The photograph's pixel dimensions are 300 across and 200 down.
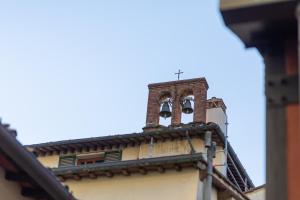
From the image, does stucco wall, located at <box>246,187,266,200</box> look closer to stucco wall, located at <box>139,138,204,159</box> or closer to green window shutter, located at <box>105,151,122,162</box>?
stucco wall, located at <box>139,138,204,159</box>

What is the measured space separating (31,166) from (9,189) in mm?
663

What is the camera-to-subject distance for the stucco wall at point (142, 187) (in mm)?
17312

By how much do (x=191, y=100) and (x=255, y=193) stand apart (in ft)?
15.4

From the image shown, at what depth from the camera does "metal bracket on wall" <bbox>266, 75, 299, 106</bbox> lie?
339cm

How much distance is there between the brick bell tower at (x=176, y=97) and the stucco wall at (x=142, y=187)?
4.50 metres

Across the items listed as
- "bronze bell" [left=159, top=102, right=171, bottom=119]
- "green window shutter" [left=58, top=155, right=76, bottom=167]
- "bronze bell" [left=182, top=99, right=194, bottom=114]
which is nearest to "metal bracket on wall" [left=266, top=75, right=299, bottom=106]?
"green window shutter" [left=58, top=155, right=76, bottom=167]

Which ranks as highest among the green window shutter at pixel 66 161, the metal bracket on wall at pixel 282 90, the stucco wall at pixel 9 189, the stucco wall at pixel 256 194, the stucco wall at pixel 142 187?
the green window shutter at pixel 66 161

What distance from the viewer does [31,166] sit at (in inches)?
337

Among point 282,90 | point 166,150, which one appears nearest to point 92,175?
point 166,150

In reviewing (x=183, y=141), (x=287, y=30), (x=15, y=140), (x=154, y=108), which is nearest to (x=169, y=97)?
(x=154, y=108)

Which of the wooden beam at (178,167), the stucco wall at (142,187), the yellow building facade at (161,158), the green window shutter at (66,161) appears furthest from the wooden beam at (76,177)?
the wooden beam at (178,167)

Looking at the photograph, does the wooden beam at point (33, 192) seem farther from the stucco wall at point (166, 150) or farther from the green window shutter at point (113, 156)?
the green window shutter at point (113, 156)

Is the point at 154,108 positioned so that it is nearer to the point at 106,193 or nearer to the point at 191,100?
the point at 191,100

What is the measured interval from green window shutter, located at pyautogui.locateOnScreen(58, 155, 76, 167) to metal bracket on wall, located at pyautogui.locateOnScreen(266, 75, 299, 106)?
18.1 metres
